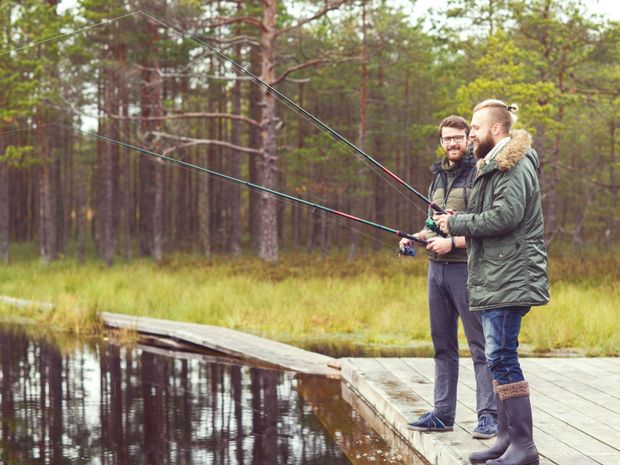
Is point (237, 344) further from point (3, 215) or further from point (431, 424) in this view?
point (3, 215)

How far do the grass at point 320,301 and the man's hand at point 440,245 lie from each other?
5.28m

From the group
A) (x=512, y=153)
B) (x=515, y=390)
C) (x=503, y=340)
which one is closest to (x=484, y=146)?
(x=512, y=153)

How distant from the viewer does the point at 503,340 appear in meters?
4.25

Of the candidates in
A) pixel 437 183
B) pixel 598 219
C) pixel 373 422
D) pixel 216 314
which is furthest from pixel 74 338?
pixel 598 219

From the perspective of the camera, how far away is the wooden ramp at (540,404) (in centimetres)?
482

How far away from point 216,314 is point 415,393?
269 inches

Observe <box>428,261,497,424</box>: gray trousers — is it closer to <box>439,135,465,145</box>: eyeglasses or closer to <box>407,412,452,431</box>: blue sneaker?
<box>407,412,452,431</box>: blue sneaker

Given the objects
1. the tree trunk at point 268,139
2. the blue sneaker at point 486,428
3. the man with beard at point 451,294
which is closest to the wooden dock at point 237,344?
the man with beard at point 451,294

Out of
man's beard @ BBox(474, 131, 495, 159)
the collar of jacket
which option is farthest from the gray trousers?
the collar of jacket

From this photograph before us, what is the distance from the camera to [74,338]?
37.9ft

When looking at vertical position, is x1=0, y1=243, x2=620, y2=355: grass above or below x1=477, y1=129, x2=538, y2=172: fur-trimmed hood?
below

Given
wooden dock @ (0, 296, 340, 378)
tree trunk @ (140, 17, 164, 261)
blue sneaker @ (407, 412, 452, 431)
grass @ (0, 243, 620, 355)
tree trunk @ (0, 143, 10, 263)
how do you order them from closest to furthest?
blue sneaker @ (407, 412, 452, 431) → wooden dock @ (0, 296, 340, 378) → grass @ (0, 243, 620, 355) → tree trunk @ (140, 17, 164, 261) → tree trunk @ (0, 143, 10, 263)

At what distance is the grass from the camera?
10.8 meters

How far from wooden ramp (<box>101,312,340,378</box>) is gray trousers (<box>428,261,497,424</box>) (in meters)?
3.17
